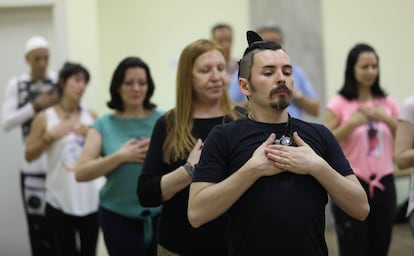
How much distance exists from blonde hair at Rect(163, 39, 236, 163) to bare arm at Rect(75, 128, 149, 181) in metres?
0.44

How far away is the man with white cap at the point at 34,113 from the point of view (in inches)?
170

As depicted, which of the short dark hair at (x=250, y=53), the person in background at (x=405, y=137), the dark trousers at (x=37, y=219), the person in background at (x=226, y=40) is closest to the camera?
the short dark hair at (x=250, y=53)

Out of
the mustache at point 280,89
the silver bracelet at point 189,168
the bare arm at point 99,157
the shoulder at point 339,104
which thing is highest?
the mustache at point 280,89

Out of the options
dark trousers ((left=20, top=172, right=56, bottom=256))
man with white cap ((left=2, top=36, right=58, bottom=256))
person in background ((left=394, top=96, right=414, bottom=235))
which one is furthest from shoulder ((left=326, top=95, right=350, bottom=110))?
dark trousers ((left=20, top=172, right=56, bottom=256))

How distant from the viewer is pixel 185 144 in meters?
2.36

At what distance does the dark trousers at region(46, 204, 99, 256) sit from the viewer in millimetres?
3725

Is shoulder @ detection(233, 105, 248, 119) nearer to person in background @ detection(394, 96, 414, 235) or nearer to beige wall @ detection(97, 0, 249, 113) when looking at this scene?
person in background @ detection(394, 96, 414, 235)

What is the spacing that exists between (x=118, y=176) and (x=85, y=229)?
101 centimetres

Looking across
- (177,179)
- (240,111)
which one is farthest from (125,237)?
(240,111)

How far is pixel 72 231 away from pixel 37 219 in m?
0.69

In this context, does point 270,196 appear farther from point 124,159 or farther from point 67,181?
point 67,181

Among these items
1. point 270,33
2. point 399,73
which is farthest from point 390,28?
point 270,33

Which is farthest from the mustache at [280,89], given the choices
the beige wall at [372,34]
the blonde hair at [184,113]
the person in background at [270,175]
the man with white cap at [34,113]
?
the beige wall at [372,34]

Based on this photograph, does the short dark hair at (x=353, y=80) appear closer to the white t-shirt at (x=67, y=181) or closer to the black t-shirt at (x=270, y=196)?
the white t-shirt at (x=67, y=181)
